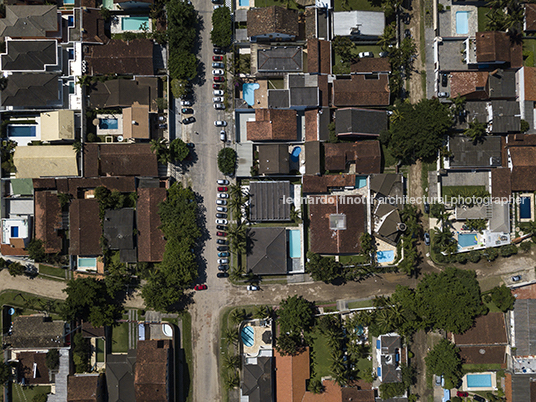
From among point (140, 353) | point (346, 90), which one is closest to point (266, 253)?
point (140, 353)

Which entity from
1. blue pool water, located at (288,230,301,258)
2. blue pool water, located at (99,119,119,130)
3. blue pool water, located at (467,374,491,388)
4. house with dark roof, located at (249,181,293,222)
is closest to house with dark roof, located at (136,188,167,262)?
blue pool water, located at (99,119,119,130)

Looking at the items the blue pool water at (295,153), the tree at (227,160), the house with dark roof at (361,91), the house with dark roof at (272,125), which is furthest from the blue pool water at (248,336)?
the house with dark roof at (361,91)

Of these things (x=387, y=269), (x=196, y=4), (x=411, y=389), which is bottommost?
(x=411, y=389)

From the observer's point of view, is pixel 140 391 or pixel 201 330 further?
pixel 201 330

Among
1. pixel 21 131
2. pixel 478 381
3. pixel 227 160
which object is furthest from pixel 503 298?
pixel 21 131

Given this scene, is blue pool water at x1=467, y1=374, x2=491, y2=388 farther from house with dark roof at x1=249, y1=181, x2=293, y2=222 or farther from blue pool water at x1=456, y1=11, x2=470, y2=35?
blue pool water at x1=456, y1=11, x2=470, y2=35

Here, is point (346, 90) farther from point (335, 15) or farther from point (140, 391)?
point (140, 391)
